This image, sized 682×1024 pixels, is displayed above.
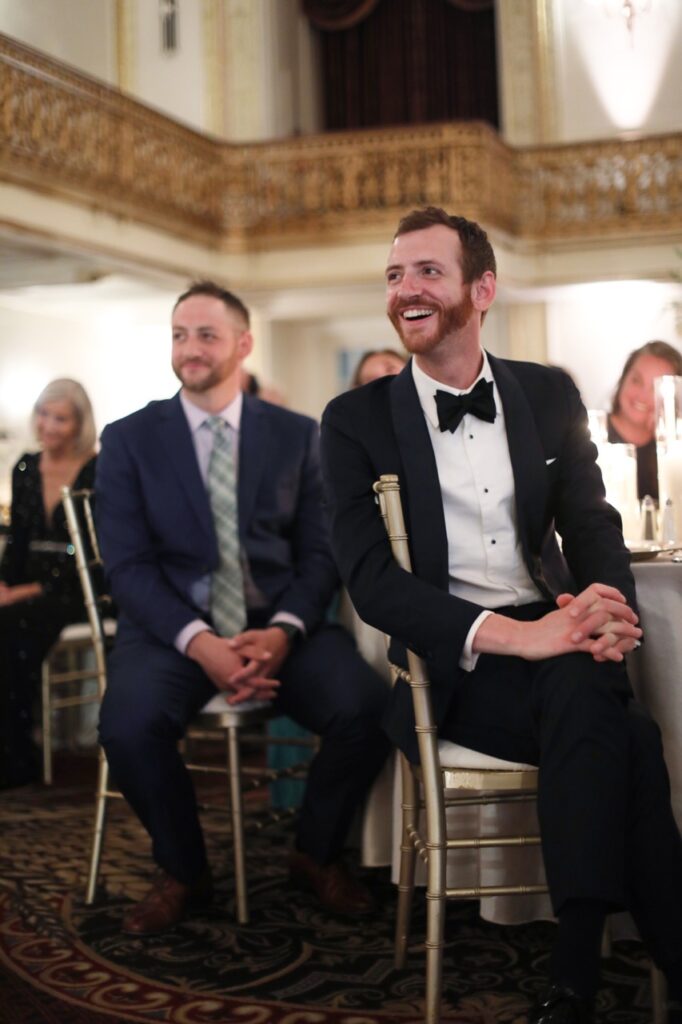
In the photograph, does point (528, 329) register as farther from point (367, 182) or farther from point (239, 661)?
point (239, 661)

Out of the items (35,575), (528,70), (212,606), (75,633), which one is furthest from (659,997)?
(528,70)

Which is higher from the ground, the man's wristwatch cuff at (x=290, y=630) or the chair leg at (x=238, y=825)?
the man's wristwatch cuff at (x=290, y=630)

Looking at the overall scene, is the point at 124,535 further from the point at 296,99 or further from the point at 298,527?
the point at 296,99

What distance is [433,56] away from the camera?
15023mm

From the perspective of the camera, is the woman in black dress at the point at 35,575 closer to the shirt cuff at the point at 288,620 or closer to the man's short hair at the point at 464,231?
the shirt cuff at the point at 288,620

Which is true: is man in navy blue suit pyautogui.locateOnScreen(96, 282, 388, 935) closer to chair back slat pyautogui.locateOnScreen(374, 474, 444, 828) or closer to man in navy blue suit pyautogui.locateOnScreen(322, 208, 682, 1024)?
man in navy blue suit pyautogui.locateOnScreen(322, 208, 682, 1024)

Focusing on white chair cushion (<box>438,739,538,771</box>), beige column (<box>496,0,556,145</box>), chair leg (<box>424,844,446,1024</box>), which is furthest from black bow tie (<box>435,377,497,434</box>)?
beige column (<box>496,0,556,145</box>)

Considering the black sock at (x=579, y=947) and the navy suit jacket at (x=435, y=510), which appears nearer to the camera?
the black sock at (x=579, y=947)

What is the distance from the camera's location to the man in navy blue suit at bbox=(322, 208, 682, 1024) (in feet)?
7.41

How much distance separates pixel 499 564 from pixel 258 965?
1.11 meters

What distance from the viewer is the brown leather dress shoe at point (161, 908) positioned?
3.20m

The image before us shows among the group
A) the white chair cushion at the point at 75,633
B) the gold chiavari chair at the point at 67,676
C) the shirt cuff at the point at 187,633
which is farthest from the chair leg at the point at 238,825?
the white chair cushion at the point at 75,633

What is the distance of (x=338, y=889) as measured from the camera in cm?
333

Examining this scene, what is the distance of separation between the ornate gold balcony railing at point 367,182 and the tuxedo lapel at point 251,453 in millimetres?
7342
